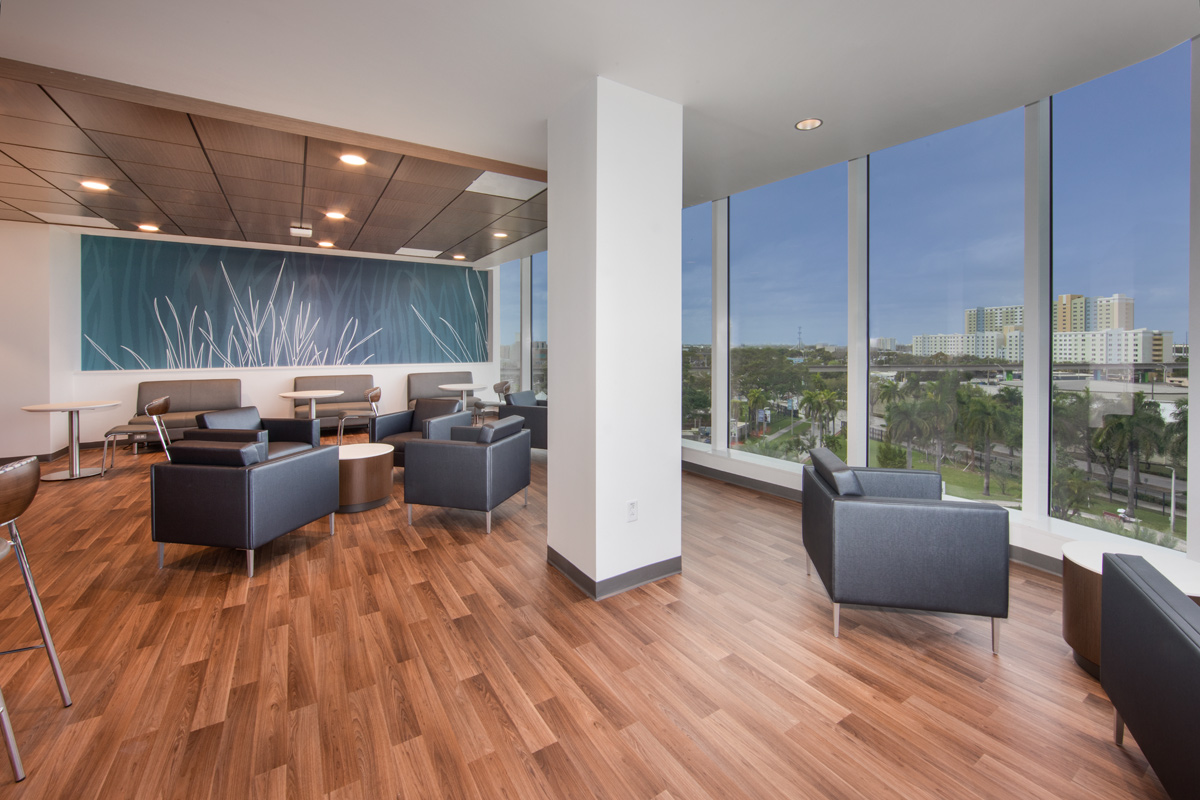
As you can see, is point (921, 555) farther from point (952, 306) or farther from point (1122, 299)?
point (952, 306)

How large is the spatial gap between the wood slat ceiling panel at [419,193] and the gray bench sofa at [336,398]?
367 cm

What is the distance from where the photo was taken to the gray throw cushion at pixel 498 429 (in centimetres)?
387

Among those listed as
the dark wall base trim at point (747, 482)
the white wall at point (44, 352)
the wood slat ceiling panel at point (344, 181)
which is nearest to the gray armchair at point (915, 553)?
the dark wall base trim at point (747, 482)

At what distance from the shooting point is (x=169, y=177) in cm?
425

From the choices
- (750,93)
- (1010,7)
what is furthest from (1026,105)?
(750,93)

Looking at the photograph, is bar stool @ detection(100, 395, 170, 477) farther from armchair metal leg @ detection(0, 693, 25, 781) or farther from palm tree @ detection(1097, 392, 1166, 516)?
palm tree @ detection(1097, 392, 1166, 516)

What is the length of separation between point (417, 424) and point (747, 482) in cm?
369

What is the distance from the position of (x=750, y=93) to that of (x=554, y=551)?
292cm

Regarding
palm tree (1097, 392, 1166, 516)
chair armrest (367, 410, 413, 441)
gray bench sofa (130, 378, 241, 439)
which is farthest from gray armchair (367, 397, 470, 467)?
palm tree (1097, 392, 1166, 516)

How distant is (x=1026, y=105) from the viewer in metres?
3.09

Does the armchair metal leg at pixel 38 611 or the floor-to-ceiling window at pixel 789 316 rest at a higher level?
the floor-to-ceiling window at pixel 789 316

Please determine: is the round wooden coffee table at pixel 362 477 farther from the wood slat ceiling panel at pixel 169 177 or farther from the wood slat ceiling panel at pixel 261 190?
the wood slat ceiling panel at pixel 169 177

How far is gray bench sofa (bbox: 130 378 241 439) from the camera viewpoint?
640cm

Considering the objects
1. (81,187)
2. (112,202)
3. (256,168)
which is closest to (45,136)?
(256,168)
